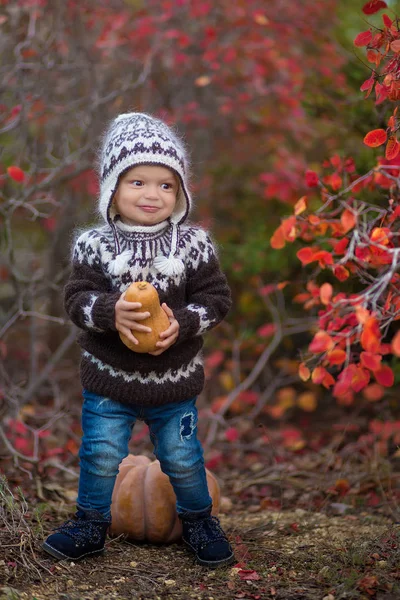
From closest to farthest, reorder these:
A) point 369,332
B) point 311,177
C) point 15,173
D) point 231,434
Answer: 1. point 369,332
2. point 311,177
3. point 15,173
4. point 231,434

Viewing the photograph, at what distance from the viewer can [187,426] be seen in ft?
10.5

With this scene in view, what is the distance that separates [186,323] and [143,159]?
2.30 ft

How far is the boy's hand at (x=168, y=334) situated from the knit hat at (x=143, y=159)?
192 mm

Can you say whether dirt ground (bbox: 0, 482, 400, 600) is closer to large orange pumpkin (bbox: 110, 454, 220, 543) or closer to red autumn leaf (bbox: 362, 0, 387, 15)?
large orange pumpkin (bbox: 110, 454, 220, 543)

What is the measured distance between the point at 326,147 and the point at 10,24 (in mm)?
4051

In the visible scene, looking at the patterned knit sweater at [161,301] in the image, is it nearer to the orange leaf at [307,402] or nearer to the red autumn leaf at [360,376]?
the red autumn leaf at [360,376]

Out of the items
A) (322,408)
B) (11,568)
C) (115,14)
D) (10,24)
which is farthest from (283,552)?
(115,14)

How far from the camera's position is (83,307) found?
2994 millimetres

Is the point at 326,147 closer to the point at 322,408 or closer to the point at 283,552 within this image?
the point at 322,408

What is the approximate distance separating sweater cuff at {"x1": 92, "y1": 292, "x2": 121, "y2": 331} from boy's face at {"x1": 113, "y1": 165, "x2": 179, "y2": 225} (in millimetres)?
366

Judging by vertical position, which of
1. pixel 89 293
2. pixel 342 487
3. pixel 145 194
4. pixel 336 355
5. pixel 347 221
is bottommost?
pixel 342 487

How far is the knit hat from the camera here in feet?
9.91

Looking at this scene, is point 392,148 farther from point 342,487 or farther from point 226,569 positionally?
point 342,487

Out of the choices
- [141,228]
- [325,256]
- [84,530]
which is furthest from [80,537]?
[325,256]
